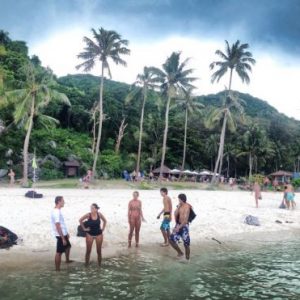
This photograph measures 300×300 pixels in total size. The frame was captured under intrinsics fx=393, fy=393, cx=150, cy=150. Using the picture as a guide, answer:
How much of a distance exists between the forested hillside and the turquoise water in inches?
1104

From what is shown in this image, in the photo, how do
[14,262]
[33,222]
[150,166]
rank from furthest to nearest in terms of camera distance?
[150,166], [33,222], [14,262]

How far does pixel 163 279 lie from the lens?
837cm

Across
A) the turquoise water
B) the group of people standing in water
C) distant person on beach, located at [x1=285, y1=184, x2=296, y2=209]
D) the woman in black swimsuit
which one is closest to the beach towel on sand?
distant person on beach, located at [x1=285, y1=184, x2=296, y2=209]

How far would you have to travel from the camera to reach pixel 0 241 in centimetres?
1023

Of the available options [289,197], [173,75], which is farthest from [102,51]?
[289,197]

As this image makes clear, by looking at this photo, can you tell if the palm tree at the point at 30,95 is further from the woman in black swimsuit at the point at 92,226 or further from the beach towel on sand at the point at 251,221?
the woman in black swimsuit at the point at 92,226

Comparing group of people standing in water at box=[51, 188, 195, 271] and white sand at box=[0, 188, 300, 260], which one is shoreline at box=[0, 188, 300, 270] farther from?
group of people standing in water at box=[51, 188, 195, 271]

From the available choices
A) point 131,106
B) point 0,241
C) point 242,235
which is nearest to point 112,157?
point 131,106

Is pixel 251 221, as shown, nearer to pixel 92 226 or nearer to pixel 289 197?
pixel 289 197

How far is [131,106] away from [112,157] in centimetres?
1242

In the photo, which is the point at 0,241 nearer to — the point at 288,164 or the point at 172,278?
the point at 172,278

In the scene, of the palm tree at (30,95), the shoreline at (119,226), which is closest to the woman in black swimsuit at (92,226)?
the shoreline at (119,226)

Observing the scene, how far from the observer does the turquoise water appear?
287 inches

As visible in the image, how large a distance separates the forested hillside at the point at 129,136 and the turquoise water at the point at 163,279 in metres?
28.0
